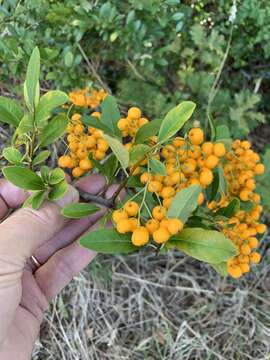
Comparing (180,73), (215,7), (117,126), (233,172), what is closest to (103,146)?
(117,126)

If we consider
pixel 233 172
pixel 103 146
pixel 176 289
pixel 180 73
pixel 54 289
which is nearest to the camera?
pixel 103 146

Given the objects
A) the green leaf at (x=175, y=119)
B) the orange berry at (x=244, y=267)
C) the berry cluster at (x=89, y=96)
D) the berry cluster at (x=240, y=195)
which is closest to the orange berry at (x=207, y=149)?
the green leaf at (x=175, y=119)

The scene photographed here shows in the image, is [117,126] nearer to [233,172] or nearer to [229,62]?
[233,172]

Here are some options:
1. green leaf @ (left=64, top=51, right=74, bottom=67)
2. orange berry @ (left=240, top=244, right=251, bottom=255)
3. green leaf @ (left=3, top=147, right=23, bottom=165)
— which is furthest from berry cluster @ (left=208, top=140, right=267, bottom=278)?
green leaf @ (left=64, top=51, right=74, bottom=67)

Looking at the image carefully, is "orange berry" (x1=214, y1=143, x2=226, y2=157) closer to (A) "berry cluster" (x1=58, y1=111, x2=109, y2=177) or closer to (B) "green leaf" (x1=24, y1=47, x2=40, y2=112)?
(A) "berry cluster" (x1=58, y1=111, x2=109, y2=177)

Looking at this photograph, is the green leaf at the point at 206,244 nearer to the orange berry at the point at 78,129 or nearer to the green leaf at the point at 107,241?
the green leaf at the point at 107,241
